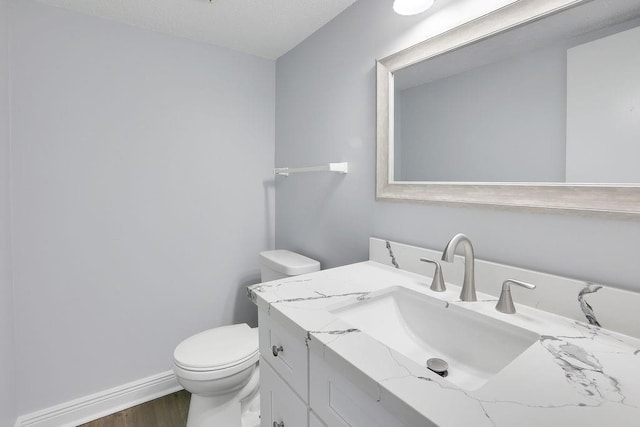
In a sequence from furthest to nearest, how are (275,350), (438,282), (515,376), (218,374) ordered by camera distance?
(218,374), (438,282), (275,350), (515,376)

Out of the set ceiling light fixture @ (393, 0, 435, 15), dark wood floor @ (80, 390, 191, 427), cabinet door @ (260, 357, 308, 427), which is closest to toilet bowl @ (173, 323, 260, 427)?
dark wood floor @ (80, 390, 191, 427)

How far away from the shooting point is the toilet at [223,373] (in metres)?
1.38

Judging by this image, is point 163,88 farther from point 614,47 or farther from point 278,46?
point 614,47

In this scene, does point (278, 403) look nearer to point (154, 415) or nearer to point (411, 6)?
point (154, 415)

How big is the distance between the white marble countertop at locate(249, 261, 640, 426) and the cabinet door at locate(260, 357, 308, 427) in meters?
0.21

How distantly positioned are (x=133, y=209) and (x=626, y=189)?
2.09 m

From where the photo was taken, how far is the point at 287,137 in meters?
2.12

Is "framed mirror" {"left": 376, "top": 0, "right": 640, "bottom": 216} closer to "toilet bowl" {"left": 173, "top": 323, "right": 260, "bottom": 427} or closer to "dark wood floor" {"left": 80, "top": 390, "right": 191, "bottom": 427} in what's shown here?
"toilet bowl" {"left": 173, "top": 323, "right": 260, "bottom": 427}

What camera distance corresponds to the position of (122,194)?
1766 millimetres

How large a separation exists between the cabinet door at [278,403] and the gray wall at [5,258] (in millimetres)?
1197

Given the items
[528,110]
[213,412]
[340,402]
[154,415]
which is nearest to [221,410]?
[213,412]

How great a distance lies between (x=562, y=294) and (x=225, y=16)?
6.28ft

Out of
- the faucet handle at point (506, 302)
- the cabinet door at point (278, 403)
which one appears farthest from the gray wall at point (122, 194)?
the faucet handle at point (506, 302)

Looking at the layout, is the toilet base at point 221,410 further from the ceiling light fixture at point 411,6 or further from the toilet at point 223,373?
the ceiling light fixture at point 411,6
